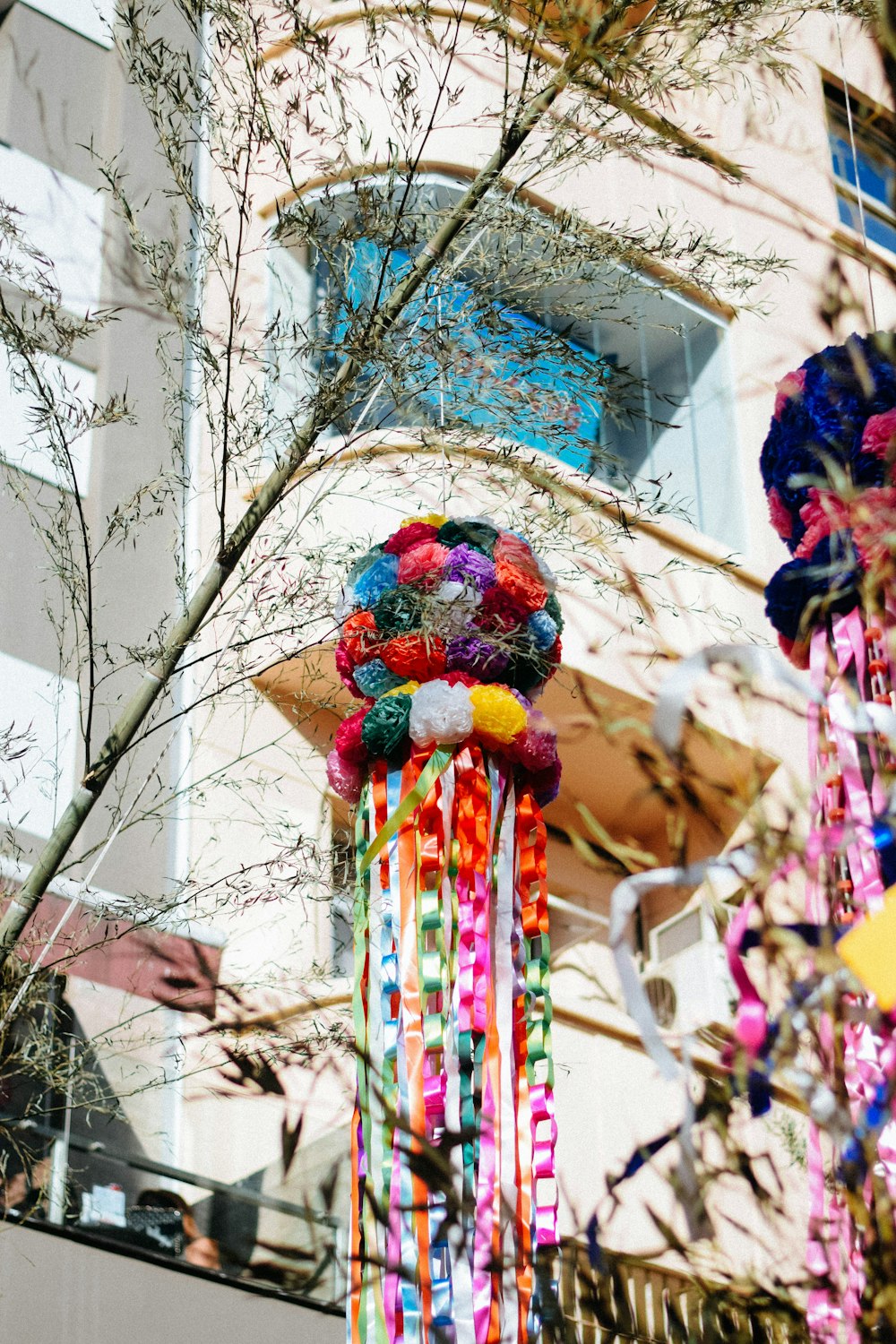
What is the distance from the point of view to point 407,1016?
4.39 meters

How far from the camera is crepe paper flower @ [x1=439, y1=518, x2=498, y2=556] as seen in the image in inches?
194

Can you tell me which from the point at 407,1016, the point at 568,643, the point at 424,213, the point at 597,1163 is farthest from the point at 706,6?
the point at 597,1163

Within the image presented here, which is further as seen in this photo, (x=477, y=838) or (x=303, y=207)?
(x=477, y=838)

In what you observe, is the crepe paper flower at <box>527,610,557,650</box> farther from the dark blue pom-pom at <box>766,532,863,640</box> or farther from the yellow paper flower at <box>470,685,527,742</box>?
the dark blue pom-pom at <box>766,532,863,640</box>

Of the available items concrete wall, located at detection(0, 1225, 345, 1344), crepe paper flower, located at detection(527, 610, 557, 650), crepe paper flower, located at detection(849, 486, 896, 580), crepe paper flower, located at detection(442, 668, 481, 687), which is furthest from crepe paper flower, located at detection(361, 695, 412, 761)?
crepe paper flower, located at detection(849, 486, 896, 580)

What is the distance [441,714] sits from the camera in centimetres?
470

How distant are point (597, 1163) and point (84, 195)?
4543 mm

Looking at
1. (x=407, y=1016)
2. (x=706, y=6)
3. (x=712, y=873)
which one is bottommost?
(x=712, y=873)

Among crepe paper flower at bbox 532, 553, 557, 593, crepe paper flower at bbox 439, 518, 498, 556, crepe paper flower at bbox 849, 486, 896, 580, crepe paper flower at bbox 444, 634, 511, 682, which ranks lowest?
crepe paper flower at bbox 849, 486, 896, 580

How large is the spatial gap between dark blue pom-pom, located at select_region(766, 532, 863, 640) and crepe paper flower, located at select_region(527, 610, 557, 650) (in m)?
0.57

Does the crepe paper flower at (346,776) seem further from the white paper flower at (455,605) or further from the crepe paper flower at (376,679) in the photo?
the white paper flower at (455,605)

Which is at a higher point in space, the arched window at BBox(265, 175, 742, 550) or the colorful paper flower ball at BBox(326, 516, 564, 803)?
the arched window at BBox(265, 175, 742, 550)

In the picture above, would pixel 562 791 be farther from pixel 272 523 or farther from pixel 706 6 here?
pixel 706 6

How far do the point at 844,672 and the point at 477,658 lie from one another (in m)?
1.16
